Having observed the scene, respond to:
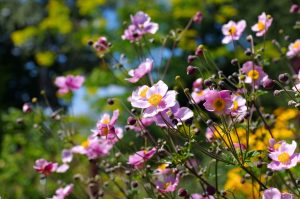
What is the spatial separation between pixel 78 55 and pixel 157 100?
17.7 m

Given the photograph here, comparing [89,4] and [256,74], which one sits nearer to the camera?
[256,74]

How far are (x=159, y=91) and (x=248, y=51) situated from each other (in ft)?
1.64

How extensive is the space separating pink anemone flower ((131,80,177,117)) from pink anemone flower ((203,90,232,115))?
0.32ft

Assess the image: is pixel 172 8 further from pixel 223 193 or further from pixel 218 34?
pixel 223 193

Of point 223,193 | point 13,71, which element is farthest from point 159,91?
point 13,71

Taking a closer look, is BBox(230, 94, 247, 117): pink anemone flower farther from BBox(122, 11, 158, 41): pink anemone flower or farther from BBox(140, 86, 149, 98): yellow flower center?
BBox(122, 11, 158, 41): pink anemone flower

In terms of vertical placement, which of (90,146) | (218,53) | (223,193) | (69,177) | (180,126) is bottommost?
(223,193)

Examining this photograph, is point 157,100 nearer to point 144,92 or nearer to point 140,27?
point 144,92

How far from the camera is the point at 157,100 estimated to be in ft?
5.03

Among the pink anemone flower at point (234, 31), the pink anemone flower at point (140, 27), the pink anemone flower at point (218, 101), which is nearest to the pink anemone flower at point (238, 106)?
the pink anemone flower at point (218, 101)

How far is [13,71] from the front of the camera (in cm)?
2008

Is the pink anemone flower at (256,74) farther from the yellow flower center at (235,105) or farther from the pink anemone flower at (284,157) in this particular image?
the pink anemone flower at (284,157)

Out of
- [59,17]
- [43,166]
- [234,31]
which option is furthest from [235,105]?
[59,17]

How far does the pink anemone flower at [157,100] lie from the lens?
153cm
